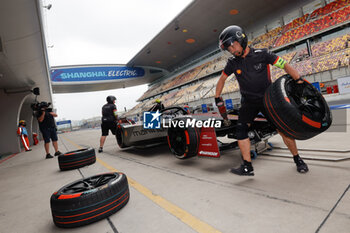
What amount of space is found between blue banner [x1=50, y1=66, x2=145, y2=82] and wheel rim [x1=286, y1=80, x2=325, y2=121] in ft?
124

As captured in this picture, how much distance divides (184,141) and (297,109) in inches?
58.7

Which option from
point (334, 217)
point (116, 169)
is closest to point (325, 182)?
point (334, 217)

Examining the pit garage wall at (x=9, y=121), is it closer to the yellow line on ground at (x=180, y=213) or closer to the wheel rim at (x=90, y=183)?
the wheel rim at (x=90, y=183)

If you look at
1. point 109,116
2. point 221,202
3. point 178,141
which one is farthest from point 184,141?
point 109,116

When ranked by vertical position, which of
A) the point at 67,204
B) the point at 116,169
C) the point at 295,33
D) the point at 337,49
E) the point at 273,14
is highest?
the point at 273,14

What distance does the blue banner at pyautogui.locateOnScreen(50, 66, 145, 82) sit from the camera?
1330 inches

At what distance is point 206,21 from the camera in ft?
73.3

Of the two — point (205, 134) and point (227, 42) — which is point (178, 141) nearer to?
point (205, 134)

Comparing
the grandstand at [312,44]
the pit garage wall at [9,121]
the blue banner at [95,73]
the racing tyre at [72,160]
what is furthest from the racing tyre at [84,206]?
the blue banner at [95,73]

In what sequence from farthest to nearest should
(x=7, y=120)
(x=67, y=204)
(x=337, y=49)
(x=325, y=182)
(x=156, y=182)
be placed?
(x=337, y=49) < (x=7, y=120) < (x=156, y=182) < (x=325, y=182) < (x=67, y=204)

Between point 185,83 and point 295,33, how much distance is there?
17300mm

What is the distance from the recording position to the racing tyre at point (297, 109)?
72.9 inches

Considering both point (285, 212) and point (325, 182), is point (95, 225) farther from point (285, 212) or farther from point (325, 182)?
point (325, 182)

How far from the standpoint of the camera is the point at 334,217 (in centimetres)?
125
